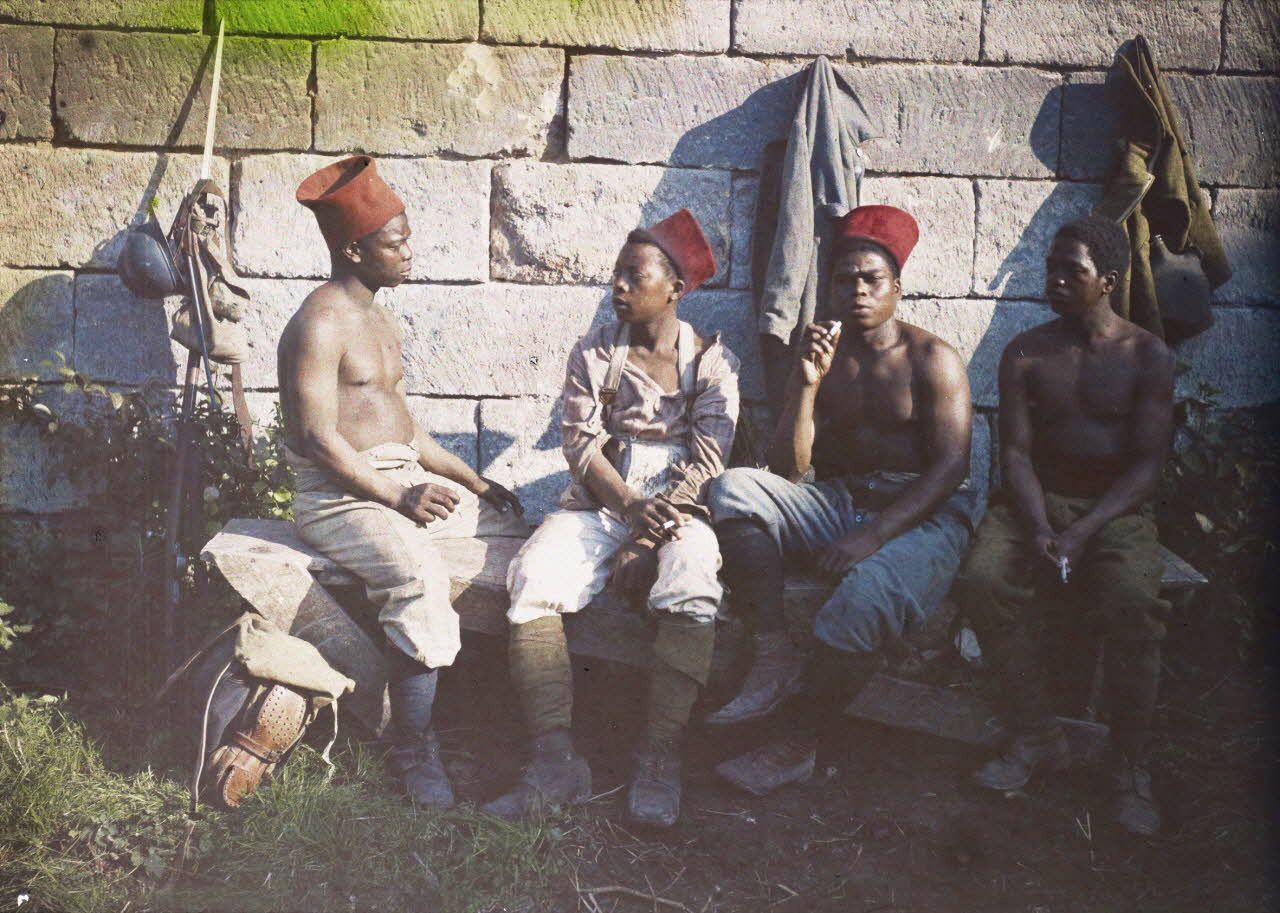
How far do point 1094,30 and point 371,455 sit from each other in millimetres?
3713

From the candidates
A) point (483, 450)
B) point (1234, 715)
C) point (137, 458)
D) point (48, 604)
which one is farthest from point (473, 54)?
point (1234, 715)

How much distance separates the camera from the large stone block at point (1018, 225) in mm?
5363

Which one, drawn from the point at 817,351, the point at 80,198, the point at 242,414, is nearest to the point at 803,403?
the point at 817,351

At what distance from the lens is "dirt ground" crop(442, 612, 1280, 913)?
347cm

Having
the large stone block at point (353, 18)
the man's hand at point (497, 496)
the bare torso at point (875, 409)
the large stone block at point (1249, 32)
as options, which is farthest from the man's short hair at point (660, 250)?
the large stone block at point (1249, 32)

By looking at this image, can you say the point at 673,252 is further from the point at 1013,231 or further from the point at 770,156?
the point at 1013,231

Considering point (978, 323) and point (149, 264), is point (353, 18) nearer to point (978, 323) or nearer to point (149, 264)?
point (149, 264)

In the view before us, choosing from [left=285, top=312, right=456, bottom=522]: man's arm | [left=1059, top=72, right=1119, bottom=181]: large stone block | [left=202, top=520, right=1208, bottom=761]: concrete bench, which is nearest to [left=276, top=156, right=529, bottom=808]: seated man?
[left=285, top=312, right=456, bottom=522]: man's arm

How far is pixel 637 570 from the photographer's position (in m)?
3.95

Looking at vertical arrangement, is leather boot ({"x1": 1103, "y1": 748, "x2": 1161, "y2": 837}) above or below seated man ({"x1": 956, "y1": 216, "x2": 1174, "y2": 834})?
below

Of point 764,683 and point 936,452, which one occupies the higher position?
Answer: point 936,452

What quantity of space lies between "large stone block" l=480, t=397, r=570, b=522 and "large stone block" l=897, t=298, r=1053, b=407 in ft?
5.61

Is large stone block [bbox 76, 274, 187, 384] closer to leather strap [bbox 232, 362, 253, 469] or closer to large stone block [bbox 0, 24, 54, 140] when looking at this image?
leather strap [bbox 232, 362, 253, 469]

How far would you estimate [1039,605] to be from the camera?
4113 mm
